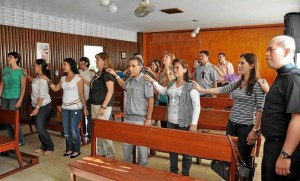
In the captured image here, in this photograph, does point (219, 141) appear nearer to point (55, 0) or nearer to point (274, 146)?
point (274, 146)

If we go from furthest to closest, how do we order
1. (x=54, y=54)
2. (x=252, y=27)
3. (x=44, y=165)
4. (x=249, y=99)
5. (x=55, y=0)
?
(x=252, y=27)
(x=54, y=54)
(x=55, y=0)
(x=44, y=165)
(x=249, y=99)

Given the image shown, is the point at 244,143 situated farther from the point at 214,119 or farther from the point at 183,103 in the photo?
the point at 214,119

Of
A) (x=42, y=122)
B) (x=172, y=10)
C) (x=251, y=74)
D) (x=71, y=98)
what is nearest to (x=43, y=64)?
(x=71, y=98)

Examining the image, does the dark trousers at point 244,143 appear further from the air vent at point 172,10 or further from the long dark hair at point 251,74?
the air vent at point 172,10

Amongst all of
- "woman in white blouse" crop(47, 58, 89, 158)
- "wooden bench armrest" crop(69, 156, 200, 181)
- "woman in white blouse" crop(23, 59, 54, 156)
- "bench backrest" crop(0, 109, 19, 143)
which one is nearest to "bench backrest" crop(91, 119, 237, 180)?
"wooden bench armrest" crop(69, 156, 200, 181)

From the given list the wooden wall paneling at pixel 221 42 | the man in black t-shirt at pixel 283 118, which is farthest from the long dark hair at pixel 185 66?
the wooden wall paneling at pixel 221 42

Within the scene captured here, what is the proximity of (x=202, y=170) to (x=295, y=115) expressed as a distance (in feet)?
6.56

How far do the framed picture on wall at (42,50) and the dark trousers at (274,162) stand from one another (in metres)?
6.37

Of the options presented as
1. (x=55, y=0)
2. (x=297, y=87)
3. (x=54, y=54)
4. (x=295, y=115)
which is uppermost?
(x=55, y=0)

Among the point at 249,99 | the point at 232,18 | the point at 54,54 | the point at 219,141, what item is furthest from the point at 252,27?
the point at 219,141

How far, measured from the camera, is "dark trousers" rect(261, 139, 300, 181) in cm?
164

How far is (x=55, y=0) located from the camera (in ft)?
17.1

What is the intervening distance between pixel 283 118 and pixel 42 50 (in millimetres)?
6544

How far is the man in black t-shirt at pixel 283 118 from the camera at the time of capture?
1566mm
